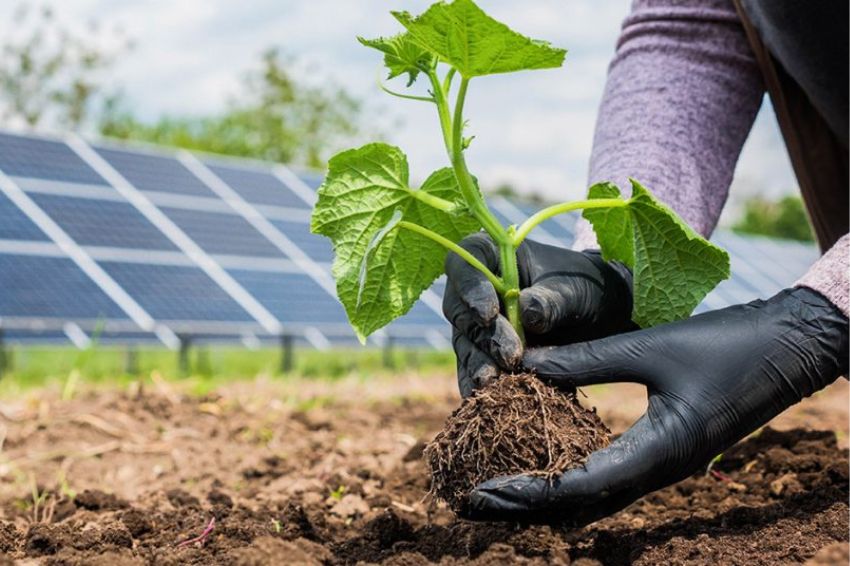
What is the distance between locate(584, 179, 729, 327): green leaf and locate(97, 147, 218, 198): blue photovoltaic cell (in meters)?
7.24

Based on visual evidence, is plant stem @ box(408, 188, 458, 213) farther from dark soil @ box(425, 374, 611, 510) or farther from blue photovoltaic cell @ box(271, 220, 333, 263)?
blue photovoltaic cell @ box(271, 220, 333, 263)

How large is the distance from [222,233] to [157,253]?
796 millimetres

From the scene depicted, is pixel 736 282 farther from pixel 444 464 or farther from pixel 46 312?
pixel 444 464

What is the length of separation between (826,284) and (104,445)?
7.72 ft

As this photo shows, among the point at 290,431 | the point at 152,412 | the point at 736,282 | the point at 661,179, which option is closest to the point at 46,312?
the point at 152,412

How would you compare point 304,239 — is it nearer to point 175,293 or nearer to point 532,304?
point 175,293

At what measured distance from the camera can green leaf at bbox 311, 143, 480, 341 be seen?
1.85 metres

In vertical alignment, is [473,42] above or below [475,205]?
above

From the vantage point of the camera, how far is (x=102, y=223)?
7699 millimetres

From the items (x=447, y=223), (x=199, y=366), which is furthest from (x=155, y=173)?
(x=447, y=223)

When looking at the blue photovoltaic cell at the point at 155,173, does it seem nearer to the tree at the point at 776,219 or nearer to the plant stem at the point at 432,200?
the plant stem at the point at 432,200

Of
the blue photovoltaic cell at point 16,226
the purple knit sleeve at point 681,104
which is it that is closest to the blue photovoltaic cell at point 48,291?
the blue photovoltaic cell at point 16,226

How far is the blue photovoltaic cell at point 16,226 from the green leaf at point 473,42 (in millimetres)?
6273

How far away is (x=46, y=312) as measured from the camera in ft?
21.8
